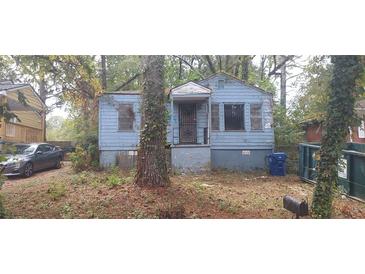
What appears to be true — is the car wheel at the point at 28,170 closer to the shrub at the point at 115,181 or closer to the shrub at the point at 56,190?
the shrub at the point at 56,190

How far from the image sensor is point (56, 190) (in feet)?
11.6

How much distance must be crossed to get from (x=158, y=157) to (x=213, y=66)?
4340mm

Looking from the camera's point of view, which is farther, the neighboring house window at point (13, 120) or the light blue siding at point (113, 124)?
the light blue siding at point (113, 124)

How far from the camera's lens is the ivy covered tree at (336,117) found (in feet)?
8.38

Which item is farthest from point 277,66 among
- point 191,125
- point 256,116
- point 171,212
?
point 171,212

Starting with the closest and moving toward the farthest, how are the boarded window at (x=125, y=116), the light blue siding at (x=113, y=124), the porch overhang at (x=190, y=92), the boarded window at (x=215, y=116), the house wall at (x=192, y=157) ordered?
the light blue siding at (x=113, y=124)
the house wall at (x=192, y=157)
the boarded window at (x=125, y=116)
the boarded window at (x=215, y=116)
the porch overhang at (x=190, y=92)

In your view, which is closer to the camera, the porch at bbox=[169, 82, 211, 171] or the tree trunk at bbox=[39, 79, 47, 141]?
the tree trunk at bbox=[39, 79, 47, 141]

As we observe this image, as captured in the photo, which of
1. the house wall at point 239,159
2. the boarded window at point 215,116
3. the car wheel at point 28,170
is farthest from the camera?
the boarded window at point 215,116

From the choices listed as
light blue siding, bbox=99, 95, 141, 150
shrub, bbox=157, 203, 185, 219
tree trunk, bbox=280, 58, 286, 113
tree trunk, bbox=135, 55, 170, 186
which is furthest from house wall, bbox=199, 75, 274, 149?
shrub, bbox=157, 203, 185, 219

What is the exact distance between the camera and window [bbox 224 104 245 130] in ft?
20.6

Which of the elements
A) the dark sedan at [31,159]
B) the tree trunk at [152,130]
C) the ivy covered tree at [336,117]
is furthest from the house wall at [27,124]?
the ivy covered tree at [336,117]

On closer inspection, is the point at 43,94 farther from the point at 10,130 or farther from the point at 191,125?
the point at 191,125

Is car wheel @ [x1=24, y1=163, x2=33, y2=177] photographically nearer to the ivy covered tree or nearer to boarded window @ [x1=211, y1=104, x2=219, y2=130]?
the ivy covered tree
